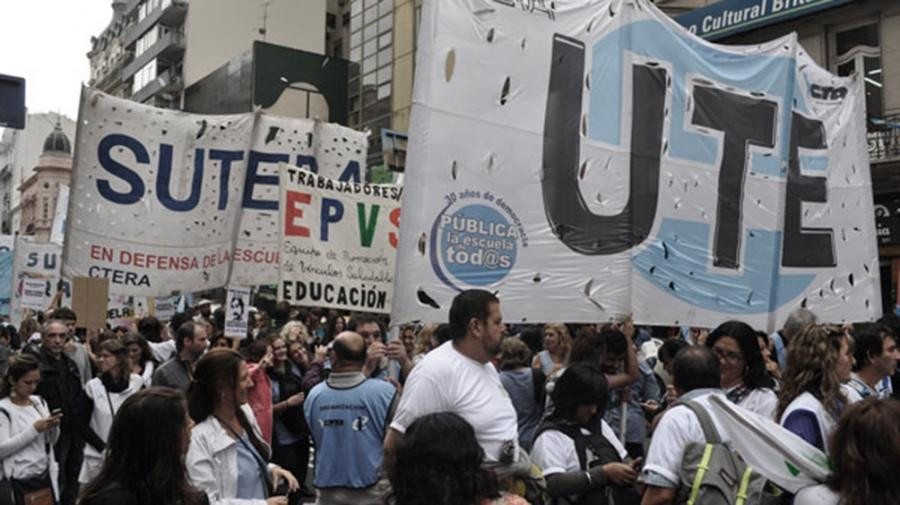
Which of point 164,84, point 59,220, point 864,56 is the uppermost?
point 164,84

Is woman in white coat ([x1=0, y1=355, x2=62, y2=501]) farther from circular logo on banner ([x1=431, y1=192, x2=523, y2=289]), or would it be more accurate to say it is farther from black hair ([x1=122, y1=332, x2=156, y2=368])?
circular logo on banner ([x1=431, y1=192, x2=523, y2=289])

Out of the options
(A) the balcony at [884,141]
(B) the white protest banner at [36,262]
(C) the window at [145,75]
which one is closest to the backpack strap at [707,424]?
(B) the white protest banner at [36,262]

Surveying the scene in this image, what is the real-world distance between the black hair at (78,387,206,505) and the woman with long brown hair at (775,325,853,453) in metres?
2.30

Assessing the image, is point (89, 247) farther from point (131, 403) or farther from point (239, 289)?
point (131, 403)

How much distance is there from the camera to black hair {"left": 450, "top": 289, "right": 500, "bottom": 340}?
408cm

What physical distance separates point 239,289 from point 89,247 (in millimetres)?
1561

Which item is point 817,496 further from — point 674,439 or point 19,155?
point 19,155

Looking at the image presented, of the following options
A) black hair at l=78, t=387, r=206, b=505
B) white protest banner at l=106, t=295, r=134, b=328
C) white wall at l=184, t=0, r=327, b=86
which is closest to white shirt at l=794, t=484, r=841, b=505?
black hair at l=78, t=387, r=206, b=505

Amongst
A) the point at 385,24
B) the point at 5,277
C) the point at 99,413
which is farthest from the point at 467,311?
the point at 385,24

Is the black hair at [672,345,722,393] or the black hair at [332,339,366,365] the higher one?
the black hair at [672,345,722,393]

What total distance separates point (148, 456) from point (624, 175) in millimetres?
4484

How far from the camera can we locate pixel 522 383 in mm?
6254

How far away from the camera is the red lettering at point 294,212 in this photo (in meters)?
8.27

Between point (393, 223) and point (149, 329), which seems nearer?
point (393, 223)
